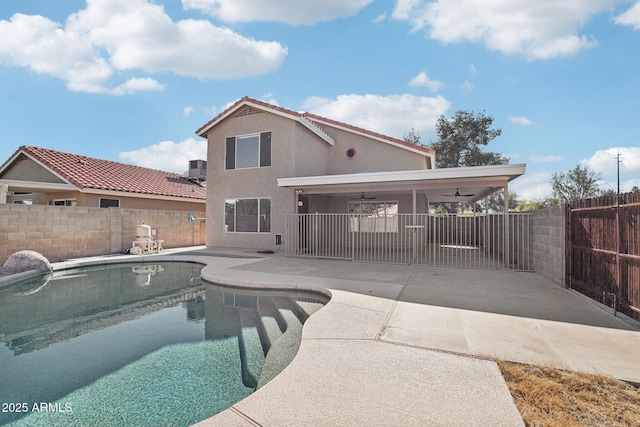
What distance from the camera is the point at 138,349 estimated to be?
176 inches

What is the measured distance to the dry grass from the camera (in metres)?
2.52

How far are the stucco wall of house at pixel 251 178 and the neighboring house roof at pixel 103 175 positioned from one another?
4.83 metres

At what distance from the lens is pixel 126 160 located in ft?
69.4

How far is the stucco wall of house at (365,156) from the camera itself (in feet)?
49.4

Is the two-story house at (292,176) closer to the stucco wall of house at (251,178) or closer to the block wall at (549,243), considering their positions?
the stucco wall of house at (251,178)

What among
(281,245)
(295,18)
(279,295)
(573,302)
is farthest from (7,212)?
(573,302)

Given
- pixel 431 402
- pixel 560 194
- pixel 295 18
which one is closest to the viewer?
pixel 431 402

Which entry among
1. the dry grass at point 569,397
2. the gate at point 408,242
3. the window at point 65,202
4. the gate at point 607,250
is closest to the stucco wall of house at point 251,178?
the gate at point 408,242

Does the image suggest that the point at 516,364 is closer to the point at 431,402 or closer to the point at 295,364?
the point at 431,402

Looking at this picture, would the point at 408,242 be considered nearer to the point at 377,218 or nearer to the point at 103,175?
the point at 377,218

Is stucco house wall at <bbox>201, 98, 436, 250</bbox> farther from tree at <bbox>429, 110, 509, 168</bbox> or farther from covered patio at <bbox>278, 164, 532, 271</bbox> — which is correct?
tree at <bbox>429, 110, 509, 168</bbox>

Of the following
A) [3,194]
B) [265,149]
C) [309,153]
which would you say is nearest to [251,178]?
[265,149]

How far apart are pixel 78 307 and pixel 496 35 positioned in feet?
52.2

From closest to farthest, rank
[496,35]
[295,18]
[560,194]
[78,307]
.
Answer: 1. [78,307]
2. [295,18]
3. [496,35]
4. [560,194]
